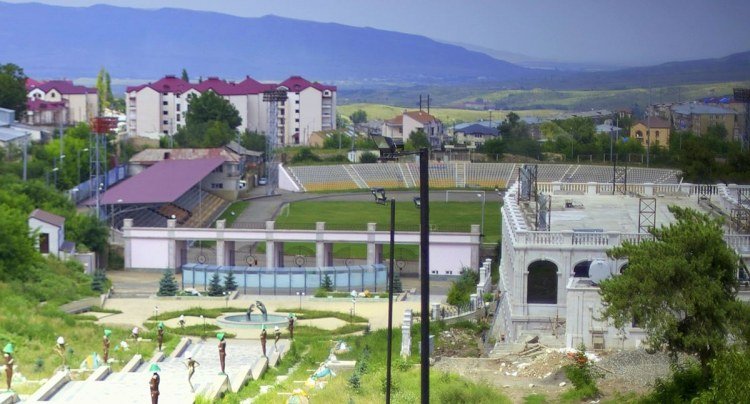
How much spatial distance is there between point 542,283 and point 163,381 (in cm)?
1004

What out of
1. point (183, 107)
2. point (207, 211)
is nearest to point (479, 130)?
point (183, 107)

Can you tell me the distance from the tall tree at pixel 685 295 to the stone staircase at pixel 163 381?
260 inches

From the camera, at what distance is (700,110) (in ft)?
394

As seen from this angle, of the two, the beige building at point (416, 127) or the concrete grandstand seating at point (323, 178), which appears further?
the beige building at point (416, 127)

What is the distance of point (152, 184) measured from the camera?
2581 inches

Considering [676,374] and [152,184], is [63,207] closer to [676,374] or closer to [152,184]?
[152,184]

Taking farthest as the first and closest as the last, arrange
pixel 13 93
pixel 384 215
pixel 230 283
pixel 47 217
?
pixel 13 93, pixel 384 215, pixel 47 217, pixel 230 283

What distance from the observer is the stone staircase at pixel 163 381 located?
23344mm

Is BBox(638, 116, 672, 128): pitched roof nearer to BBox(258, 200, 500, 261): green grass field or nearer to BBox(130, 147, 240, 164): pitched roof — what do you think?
BBox(258, 200, 500, 261): green grass field

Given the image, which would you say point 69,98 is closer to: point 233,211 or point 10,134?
point 10,134

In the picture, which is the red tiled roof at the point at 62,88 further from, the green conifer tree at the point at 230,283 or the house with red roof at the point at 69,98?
the green conifer tree at the point at 230,283

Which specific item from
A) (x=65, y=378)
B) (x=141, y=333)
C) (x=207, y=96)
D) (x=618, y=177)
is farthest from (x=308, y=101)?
(x=65, y=378)

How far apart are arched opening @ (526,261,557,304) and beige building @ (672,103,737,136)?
83.4m

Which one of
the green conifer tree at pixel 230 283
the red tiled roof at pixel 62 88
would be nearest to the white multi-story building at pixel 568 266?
the green conifer tree at pixel 230 283
